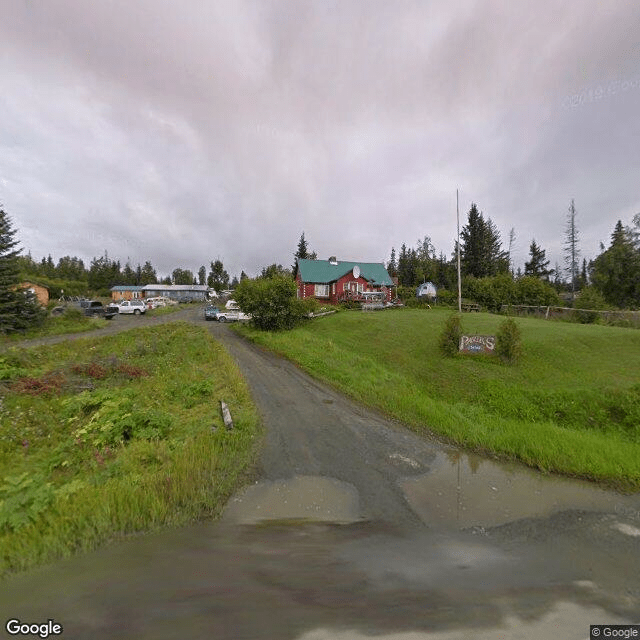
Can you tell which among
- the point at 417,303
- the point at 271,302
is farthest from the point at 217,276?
the point at 271,302

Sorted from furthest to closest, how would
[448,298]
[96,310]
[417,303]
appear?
[448,298], [417,303], [96,310]

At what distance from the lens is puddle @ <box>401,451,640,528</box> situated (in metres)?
4.12

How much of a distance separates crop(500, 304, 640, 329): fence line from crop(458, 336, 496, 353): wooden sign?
45.9ft

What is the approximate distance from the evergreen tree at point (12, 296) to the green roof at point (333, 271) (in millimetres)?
25196

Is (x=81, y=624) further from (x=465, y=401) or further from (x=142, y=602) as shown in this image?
(x=465, y=401)

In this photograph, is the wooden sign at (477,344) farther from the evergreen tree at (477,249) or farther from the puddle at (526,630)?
the evergreen tree at (477,249)

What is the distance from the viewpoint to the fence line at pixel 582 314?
19812 millimetres

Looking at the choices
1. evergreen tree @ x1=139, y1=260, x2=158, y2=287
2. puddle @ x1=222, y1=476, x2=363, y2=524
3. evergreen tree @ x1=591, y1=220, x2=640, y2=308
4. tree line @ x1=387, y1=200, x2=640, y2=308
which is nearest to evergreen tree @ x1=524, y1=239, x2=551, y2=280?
tree line @ x1=387, y1=200, x2=640, y2=308

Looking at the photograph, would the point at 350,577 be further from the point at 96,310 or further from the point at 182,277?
the point at 182,277

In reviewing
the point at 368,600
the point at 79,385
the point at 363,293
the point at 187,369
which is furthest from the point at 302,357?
the point at 363,293

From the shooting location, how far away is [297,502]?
4.27m

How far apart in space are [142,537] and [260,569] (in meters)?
1.41

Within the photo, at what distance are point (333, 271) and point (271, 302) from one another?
21179 millimetres

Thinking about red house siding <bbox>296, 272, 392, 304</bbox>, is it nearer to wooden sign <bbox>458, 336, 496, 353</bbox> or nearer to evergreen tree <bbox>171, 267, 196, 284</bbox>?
wooden sign <bbox>458, 336, 496, 353</bbox>
